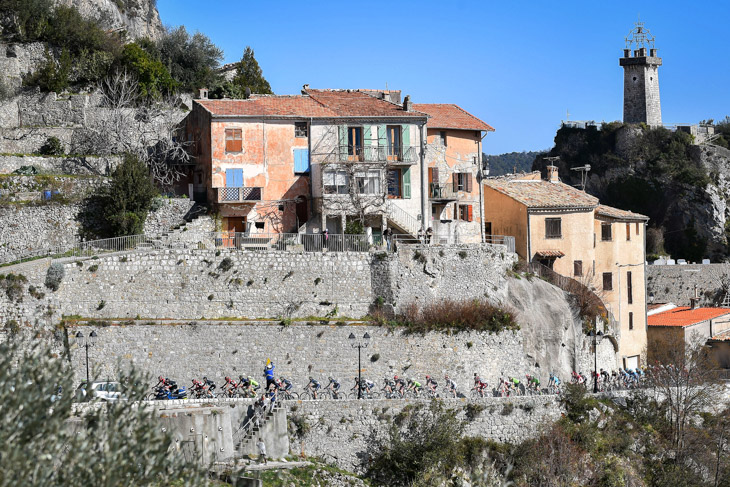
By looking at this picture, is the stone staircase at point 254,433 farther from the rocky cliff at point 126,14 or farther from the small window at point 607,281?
the rocky cliff at point 126,14

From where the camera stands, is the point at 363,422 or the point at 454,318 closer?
the point at 363,422

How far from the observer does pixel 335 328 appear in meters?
45.3

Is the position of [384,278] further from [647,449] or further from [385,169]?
[647,449]

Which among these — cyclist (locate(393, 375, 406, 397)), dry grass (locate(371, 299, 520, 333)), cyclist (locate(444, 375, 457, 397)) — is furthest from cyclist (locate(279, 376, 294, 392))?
cyclist (locate(444, 375, 457, 397))

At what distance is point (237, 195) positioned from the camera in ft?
166

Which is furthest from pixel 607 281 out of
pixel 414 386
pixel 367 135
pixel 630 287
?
pixel 414 386

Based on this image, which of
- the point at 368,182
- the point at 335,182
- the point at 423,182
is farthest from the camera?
the point at 423,182

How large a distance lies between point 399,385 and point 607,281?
17.8 metres

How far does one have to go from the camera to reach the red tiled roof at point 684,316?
64.8 m

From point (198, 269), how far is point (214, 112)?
329 inches

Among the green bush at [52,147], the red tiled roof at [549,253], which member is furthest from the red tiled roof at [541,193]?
the green bush at [52,147]

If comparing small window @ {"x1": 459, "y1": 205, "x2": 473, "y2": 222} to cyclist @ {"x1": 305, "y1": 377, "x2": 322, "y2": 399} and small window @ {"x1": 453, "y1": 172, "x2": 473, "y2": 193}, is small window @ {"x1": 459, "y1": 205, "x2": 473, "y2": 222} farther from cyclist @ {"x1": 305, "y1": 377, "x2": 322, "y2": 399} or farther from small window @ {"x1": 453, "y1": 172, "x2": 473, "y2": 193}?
cyclist @ {"x1": 305, "y1": 377, "x2": 322, "y2": 399}

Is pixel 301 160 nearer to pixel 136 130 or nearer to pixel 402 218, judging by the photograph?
pixel 402 218

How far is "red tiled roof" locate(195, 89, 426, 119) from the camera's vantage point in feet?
169
